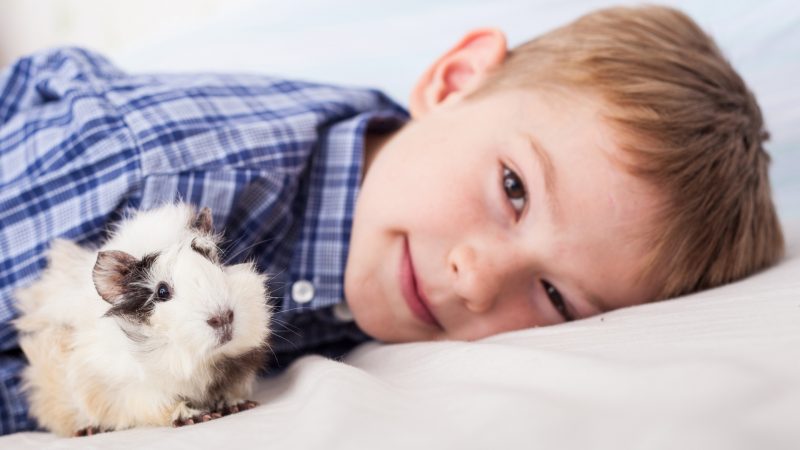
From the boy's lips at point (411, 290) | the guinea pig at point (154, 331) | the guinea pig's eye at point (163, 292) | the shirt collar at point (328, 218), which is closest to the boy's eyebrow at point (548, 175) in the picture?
the boy's lips at point (411, 290)

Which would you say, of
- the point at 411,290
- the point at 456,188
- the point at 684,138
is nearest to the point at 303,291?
the point at 411,290

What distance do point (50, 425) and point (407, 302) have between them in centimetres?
53

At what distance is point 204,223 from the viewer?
2.36ft

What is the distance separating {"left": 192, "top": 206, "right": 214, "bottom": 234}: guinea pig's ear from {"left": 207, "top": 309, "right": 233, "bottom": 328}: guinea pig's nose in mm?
122

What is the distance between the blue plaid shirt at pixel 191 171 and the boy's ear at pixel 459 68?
0.09 meters

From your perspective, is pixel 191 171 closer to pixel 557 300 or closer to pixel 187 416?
pixel 187 416

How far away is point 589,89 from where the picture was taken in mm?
1082

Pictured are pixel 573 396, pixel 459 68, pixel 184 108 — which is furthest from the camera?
pixel 459 68

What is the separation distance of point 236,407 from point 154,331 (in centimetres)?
14

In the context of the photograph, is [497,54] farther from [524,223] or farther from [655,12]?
[524,223]

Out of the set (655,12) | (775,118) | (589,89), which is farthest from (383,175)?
(775,118)

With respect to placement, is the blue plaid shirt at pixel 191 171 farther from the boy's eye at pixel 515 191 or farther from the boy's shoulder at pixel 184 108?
the boy's eye at pixel 515 191

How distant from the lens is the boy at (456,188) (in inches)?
39.5

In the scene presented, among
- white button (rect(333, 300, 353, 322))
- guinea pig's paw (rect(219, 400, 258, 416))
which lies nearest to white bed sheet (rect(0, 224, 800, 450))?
guinea pig's paw (rect(219, 400, 258, 416))
